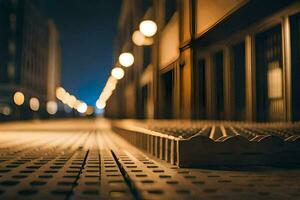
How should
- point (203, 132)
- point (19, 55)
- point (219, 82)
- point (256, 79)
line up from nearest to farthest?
point (203, 132) → point (256, 79) → point (219, 82) → point (19, 55)

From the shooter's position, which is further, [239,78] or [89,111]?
[89,111]

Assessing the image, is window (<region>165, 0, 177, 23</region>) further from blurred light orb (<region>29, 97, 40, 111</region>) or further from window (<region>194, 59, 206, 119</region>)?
blurred light orb (<region>29, 97, 40, 111</region>)

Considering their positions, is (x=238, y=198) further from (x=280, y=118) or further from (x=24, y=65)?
(x=24, y=65)

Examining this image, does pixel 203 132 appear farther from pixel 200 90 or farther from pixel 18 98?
pixel 18 98

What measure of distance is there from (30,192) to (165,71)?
1281 cm

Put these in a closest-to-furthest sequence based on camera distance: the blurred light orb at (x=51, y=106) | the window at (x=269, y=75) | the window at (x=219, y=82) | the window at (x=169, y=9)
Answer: the window at (x=269, y=75)
the window at (x=219, y=82)
the window at (x=169, y=9)
the blurred light orb at (x=51, y=106)

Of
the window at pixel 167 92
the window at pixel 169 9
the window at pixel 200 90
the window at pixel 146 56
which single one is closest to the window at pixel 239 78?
the window at pixel 200 90

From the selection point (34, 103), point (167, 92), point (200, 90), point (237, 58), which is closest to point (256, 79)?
point (237, 58)

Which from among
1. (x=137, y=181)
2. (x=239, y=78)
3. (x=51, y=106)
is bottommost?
(x=137, y=181)

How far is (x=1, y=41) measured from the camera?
57312 millimetres

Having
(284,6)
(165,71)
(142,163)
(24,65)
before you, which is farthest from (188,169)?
(24,65)

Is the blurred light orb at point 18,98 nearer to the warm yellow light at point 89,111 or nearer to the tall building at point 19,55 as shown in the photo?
the tall building at point 19,55

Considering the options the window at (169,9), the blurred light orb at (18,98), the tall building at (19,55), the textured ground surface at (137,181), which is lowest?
the textured ground surface at (137,181)

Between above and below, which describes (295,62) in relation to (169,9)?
below
